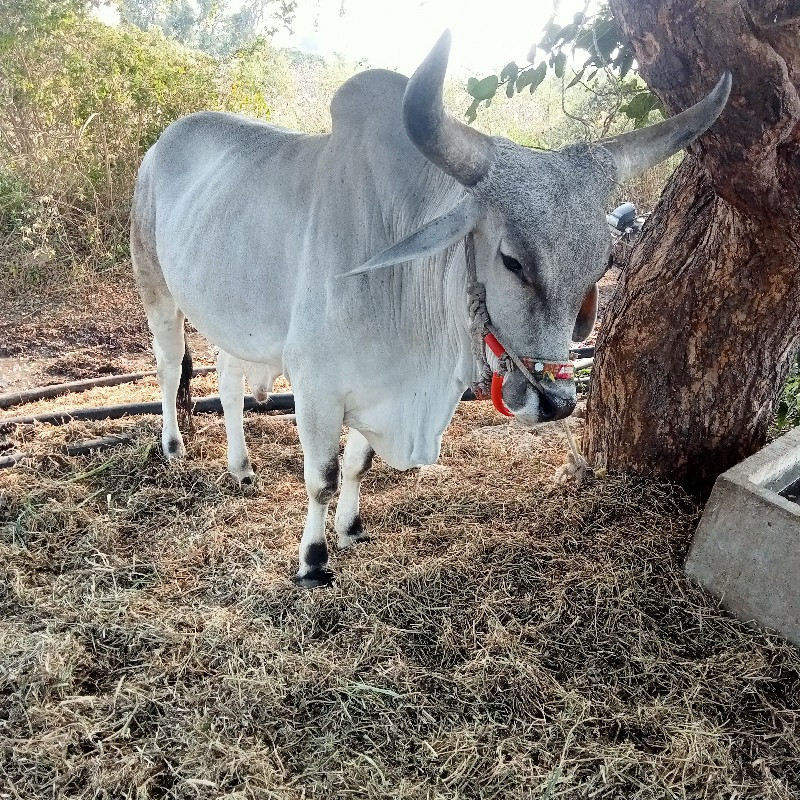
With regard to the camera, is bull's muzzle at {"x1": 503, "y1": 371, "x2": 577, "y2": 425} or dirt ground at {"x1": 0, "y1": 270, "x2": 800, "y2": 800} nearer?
bull's muzzle at {"x1": 503, "y1": 371, "x2": 577, "y2": 425}

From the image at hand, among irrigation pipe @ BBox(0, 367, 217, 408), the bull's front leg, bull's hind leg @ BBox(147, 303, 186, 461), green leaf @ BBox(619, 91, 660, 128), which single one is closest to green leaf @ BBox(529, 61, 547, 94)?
green leaf @ BBox(619, 91, 660, 128)

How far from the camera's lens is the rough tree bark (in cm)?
199

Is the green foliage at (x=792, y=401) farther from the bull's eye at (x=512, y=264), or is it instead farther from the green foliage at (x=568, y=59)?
the bull's eye at (x=512, y=264)

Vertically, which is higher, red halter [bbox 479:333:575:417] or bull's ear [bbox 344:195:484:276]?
bull's ear [bbox 344:195:484:276]

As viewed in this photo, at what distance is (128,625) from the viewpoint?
8.29ft

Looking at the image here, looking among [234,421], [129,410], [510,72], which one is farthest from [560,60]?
[129,410]

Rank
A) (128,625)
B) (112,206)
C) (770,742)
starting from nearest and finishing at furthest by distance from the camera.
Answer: (770,742) < (128,625) < (112,206)

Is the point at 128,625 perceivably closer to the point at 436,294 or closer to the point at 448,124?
the point at 436,294

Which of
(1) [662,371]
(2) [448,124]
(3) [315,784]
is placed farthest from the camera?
(1) [662,371]

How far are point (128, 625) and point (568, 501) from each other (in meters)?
1.76

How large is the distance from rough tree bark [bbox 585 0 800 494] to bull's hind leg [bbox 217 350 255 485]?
5.33 feet

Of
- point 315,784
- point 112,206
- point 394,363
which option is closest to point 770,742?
point 315,784

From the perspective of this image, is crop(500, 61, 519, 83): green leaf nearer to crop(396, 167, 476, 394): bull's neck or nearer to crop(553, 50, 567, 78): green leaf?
crop(553, 50, 567, 78): green leaf

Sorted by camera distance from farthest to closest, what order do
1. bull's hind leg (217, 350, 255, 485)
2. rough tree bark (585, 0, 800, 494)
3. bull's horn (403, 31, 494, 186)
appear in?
bull's hind leg (217, 350, 255, 485)
rough tree bark (585, 0, 800, 494)
bull's horn (403, 31, 494, 186)
